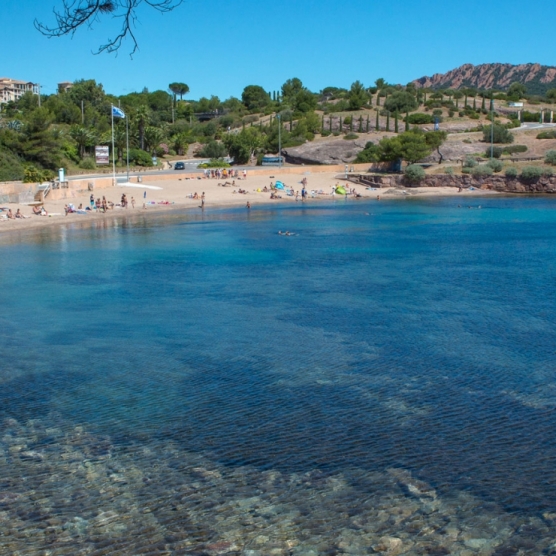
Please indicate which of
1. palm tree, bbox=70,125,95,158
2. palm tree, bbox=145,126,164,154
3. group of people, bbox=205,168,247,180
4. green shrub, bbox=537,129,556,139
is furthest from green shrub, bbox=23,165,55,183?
green shrub, bbox=537,129,556,139

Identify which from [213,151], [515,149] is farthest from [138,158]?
[515,149]

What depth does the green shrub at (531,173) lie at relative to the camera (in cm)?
6931

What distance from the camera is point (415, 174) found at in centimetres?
7075

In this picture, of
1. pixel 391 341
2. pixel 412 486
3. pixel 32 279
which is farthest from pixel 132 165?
pixel 412 486

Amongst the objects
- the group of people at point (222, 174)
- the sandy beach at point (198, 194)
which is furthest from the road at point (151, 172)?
the sandy beach at point (198, 194)

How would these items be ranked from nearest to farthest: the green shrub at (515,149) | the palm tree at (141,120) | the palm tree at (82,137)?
1. the palm tree at (82,137)
2. the palm tree at (141,120)
3. the green shrub at (515,149)

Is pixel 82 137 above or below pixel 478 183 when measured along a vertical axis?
above

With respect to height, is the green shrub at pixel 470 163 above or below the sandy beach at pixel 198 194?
above

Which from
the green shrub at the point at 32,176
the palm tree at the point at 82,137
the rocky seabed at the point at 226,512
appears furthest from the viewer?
the palm tree at the point at 82,137

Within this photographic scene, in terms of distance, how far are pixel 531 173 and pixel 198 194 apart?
108 feet

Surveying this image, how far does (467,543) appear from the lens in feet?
28.5

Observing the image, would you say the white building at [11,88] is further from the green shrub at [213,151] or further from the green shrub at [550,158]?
the green shrub at [550,158]

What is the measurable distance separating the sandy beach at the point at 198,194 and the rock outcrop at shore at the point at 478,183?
1068 millimetres

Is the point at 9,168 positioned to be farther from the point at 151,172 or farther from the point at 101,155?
the point at 151,172
